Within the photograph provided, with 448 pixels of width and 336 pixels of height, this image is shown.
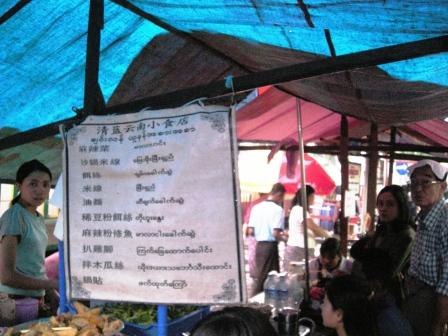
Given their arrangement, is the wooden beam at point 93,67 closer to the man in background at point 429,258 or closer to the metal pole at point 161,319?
the metal pole at point 161,319

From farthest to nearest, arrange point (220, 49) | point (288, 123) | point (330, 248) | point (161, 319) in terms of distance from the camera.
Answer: point (288, 123)
point (330, 248)
point (220, 49)
point (161, 319)

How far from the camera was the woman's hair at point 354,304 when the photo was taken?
2.80 meters

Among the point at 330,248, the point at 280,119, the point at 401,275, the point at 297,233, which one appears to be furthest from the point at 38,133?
the point at 297,233

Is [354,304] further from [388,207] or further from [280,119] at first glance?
[280,119]

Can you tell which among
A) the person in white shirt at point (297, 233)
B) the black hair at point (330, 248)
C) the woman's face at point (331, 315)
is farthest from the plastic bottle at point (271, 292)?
the person in white shirt at point (297, 233)

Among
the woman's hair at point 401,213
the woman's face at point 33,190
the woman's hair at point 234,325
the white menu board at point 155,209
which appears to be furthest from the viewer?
the woman's hair at point 401,213

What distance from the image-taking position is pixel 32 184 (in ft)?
10.7

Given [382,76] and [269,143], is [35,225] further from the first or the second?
[269,143]

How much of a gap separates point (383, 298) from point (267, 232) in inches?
163

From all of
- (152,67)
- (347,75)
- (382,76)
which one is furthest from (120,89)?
(382,76)

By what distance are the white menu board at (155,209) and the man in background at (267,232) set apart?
5524 mm

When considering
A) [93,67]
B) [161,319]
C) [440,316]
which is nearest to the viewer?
[161,319]

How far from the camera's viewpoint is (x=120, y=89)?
11.9 feet

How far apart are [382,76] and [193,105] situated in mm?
1710
